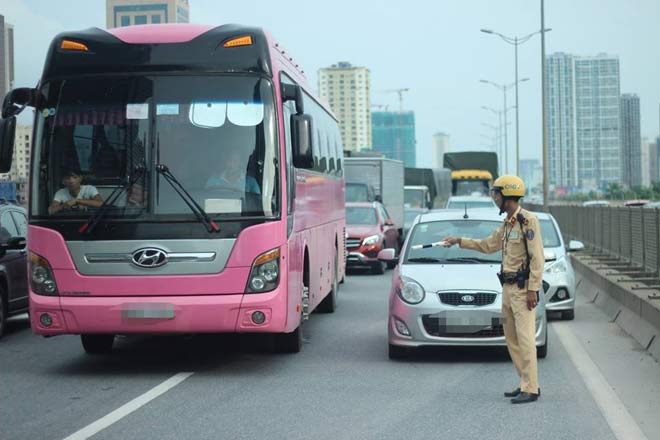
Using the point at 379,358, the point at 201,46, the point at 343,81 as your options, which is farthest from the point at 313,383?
the point at 343,81

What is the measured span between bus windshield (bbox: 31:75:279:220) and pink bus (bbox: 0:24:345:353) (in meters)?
0.01

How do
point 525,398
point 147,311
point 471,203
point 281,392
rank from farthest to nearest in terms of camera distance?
1. point 471,203
2. point 147,311
3. point 281,392
4. point 525,398

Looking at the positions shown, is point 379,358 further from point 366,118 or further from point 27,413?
point 366,118

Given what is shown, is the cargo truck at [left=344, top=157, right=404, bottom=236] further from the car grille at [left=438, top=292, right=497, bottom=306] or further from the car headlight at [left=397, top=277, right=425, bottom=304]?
the car grille at [left=438, top=292, right=497, bottom=306]

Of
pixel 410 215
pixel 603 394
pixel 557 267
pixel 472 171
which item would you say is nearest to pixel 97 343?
pixel 603 394

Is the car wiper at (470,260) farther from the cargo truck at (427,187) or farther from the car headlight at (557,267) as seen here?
the cargo truck at (427,187)

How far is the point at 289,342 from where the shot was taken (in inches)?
488

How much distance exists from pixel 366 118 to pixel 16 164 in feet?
577

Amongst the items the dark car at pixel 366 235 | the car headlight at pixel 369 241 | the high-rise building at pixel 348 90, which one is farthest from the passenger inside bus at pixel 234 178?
the high-rise building at pixel 348 90

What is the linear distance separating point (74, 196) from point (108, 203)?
338 mm

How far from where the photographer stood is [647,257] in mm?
18219

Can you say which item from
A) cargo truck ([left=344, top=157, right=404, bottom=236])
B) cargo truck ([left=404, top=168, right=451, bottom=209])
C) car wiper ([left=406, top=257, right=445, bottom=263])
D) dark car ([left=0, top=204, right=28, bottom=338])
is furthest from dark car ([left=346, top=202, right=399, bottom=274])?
cargo truck ([left=404, top=168, right=451, bottom=209])

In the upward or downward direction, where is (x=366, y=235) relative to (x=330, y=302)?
upward

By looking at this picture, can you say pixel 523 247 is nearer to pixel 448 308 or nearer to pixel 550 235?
pixel 448 308
